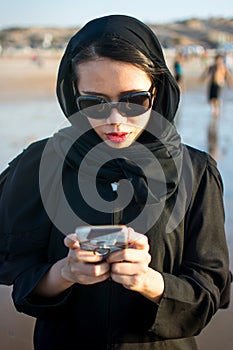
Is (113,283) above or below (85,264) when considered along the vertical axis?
below

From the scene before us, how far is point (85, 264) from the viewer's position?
152 centimetres

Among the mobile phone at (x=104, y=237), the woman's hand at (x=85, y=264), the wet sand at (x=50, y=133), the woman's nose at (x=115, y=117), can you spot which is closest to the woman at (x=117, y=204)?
the woman's nose at (x=115, y=117)

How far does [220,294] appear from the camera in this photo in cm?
186

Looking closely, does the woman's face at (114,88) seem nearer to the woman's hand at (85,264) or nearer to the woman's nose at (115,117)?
the woman's nose at (115,117)

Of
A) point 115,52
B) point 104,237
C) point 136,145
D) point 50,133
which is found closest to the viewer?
point 104,237

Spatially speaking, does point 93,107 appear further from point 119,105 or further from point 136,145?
point 136,145

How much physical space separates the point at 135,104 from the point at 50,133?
10.7m

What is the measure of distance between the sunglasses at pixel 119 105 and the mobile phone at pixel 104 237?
45cm

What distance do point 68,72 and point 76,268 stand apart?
2.31 feet

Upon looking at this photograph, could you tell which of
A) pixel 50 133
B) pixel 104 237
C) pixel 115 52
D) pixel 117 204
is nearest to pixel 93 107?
pixel 115 52

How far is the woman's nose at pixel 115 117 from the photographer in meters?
1.73

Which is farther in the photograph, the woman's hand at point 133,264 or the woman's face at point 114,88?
the woman's face at point 114,88

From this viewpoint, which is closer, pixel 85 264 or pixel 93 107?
pixel 85 264

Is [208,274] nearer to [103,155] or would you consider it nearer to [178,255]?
[178,255]
